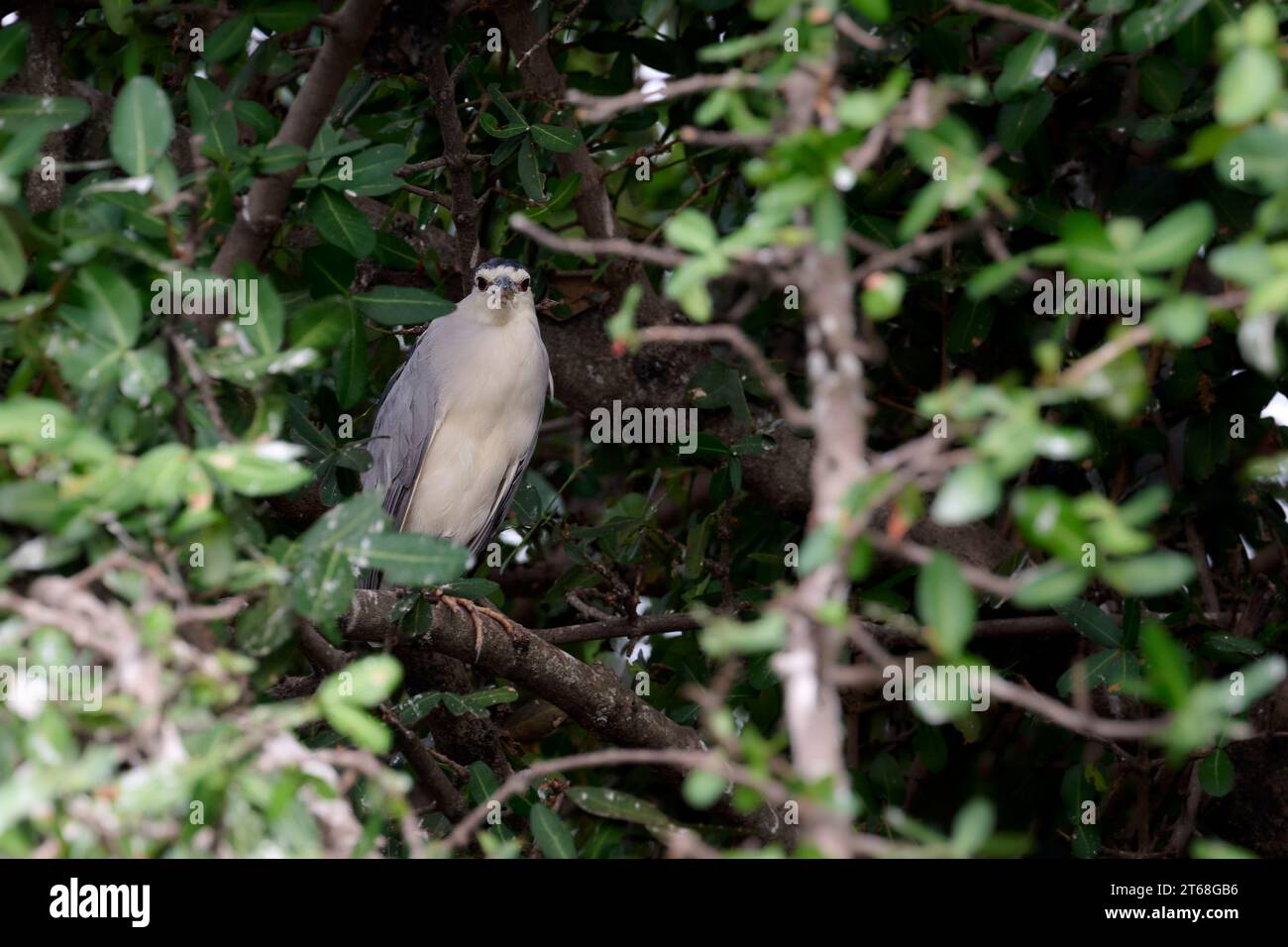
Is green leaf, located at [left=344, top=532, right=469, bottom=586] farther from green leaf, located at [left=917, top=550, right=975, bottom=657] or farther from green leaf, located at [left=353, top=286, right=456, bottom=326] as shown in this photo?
green leaf, located at [left=353, top=286, right=456, bottom=326]

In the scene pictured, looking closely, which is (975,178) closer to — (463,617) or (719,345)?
(463,617)

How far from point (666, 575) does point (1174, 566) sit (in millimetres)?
3419

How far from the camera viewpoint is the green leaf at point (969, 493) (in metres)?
1.39

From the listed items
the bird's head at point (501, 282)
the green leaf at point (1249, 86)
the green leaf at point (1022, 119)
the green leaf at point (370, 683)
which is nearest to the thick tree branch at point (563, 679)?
the bird's head at point (501, 282)

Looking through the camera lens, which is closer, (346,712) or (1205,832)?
(346,712)

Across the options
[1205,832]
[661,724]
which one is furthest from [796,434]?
Answer: [1205,832]

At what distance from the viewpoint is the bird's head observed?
441cm

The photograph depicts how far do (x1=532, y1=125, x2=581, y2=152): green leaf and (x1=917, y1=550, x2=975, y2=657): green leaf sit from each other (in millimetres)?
2537

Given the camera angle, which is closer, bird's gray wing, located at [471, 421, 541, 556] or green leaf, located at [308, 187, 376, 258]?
green leaf, located at [308, 187, 376, 258]

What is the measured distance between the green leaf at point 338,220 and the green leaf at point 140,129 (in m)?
0.68

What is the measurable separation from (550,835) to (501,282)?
2273mm

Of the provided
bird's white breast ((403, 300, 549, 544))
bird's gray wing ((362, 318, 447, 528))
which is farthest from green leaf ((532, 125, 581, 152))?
bird's gray wing ((362, 318, 447, 528))

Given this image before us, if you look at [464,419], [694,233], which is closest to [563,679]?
[464,419]

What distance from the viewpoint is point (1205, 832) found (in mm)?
4211
